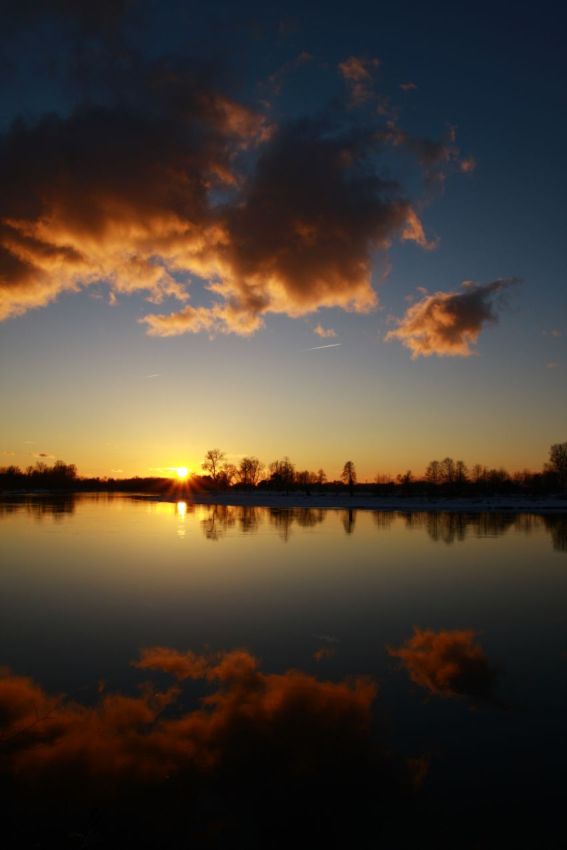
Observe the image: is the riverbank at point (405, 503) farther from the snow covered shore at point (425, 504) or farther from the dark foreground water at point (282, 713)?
the dark foreground water at point (282, 713)

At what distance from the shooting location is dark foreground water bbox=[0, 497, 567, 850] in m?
5.52

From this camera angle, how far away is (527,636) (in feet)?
39.3

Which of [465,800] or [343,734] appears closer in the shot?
[465,800]

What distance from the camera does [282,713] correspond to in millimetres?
7930

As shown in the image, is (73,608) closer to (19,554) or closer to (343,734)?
(343,734)

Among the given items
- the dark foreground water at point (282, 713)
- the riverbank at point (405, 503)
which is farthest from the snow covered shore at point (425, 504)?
the dark foreground water at point (282, 713)

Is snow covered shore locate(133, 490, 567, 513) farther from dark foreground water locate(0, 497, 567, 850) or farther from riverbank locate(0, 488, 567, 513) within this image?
dark foreground water locate(0, 497, 567, 850)

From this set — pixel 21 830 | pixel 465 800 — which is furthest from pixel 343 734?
pixel 21 830

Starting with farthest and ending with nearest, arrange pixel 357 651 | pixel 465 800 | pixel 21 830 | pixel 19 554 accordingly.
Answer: pixel 19 554, pixel 357 651, pixel 465 800, pixel 21 830

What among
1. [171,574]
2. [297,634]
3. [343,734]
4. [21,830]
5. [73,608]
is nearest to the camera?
[21,830]

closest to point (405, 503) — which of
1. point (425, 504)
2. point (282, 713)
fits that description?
point (425, 504)

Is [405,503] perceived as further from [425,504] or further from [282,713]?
[282,713]

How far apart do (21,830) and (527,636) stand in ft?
35.2

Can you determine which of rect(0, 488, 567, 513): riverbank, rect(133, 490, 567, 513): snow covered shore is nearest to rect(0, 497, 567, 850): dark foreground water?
rect(0, 488, 567, 513): riverbank
